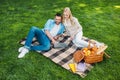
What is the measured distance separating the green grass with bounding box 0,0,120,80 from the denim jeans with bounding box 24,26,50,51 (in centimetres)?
23

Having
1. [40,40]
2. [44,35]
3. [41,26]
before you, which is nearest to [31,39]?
[40,40]

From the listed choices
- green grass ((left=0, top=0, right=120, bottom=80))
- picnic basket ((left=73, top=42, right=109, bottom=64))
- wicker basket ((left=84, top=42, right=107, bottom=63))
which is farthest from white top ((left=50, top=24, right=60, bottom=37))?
wicker basket ((left=84, top=42, right=107, bottom=63))

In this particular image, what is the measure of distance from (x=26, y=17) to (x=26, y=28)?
1.15 metres

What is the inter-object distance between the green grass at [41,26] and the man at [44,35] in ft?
0.69

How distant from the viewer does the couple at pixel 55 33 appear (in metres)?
6.84

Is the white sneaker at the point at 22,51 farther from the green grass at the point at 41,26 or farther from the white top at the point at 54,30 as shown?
the white top at the point at 54,30

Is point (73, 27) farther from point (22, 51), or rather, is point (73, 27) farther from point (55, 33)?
point (22, 51)

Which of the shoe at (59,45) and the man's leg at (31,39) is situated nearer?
the man's leg at (31,39)

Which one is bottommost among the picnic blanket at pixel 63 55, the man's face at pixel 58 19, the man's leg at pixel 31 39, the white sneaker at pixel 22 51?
the picnic blanket at pixel 63 55

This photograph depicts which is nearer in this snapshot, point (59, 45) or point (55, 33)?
point (59, 45)

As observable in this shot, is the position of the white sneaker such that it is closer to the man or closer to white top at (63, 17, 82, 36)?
the man

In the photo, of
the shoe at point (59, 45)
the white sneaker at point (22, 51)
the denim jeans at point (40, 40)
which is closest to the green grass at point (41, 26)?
the white sneaker at point (22, 51)

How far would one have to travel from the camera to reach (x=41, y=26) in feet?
28.9

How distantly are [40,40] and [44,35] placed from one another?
22 centimetres
